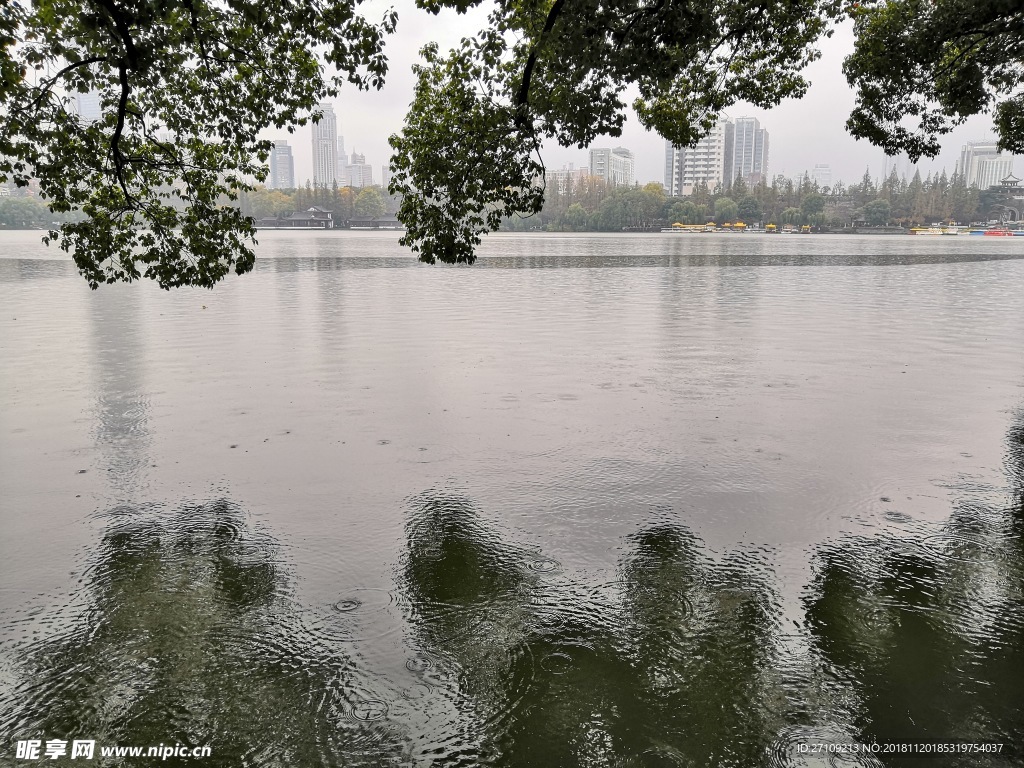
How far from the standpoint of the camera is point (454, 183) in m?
10.1

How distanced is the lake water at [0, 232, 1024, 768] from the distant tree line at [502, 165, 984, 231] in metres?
150

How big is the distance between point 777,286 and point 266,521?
87.3ft

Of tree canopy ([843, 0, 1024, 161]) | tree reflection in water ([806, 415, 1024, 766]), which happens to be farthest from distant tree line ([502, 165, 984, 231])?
tree reflection in water ([806, 415, 1024, 766])

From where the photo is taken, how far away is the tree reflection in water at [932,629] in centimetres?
389

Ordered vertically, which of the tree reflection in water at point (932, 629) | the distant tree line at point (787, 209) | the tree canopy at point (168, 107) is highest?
the distant tree line at point (787, 209)

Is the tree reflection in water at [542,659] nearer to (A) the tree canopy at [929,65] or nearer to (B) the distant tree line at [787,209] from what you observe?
(A) the tree canopy at [929,65]

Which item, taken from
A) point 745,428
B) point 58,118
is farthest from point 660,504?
point 58,118

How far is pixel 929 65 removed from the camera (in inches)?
494

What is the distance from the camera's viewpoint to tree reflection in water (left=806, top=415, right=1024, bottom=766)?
389 cm

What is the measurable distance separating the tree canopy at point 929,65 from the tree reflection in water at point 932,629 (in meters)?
7.47

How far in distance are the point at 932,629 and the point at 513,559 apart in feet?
9.55

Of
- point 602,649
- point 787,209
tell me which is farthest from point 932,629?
point 787,209

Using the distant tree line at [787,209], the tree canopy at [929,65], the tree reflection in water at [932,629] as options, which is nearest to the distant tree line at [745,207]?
the distant tree line at [787,209]

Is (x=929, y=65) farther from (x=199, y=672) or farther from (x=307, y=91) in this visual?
(x=199, y=672)
